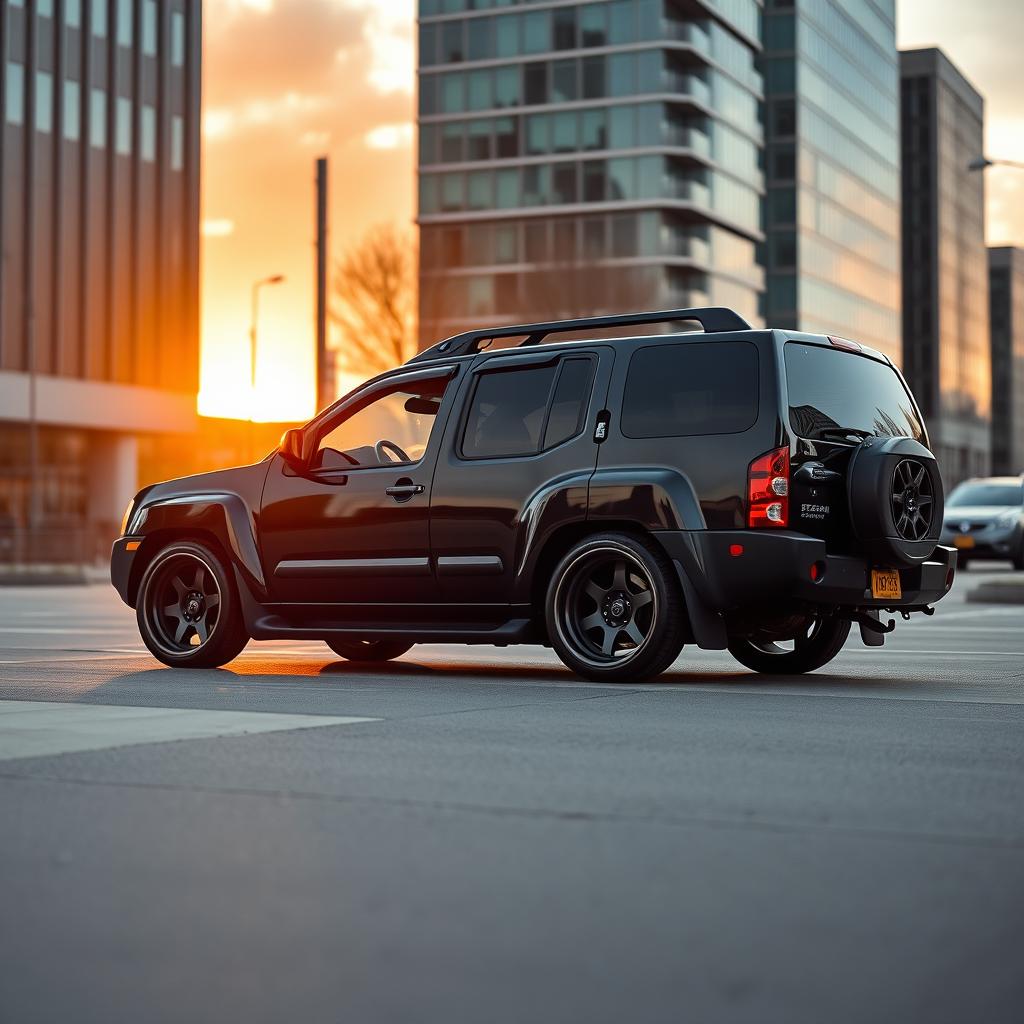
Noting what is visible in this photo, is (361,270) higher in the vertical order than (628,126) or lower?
lower

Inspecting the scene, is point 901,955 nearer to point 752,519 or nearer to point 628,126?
point 752,519

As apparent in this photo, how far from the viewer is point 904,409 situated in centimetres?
1045

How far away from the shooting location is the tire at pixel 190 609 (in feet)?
36.8

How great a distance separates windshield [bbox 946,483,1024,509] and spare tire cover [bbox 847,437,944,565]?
83.0 ft

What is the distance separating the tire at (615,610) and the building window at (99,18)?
5742 centimetres

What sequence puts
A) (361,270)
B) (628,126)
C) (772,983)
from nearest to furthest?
1. (772,983)
2. (361,270)
3. (628,126)

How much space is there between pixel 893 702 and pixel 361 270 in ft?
182

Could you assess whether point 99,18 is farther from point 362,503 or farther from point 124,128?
point 362,503

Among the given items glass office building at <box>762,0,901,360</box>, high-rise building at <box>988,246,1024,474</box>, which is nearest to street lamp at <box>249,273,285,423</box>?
glass office building at <box>762,0,901,360</box>

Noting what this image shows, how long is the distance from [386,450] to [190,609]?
1.70 metres

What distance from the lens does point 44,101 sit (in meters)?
60.7

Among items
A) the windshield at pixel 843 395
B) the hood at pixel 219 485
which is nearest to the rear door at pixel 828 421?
the windshield at pixel 843 395

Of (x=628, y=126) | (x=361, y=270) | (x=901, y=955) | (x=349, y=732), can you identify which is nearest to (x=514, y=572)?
(x=349, y=732)

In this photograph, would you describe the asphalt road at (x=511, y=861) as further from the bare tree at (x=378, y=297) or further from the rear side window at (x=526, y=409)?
the bare tree at (x=378, y=297)
